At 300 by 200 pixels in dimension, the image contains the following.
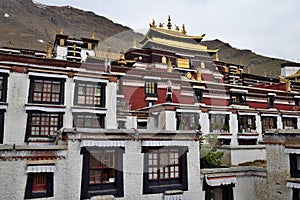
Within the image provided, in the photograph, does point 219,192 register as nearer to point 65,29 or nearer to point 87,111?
point 87,111

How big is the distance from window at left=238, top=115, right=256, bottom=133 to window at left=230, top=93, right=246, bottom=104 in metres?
2.50

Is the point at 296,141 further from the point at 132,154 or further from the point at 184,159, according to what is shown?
the point at 132,154

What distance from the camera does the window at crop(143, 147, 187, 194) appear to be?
39.8ft

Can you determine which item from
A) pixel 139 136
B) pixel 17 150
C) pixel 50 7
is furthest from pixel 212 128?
pixel 50 7

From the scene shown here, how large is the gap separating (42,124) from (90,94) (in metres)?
4.03

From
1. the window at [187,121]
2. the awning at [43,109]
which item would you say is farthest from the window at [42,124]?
the window at [187,121]

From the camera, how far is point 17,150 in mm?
10023

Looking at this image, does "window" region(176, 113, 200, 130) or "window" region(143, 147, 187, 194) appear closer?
"window" region(143, 147, 187, 194)

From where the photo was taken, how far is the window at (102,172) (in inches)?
432

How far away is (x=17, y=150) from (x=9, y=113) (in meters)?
8.63

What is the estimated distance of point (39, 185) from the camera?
34.0ft

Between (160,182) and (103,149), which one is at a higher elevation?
(103,149)

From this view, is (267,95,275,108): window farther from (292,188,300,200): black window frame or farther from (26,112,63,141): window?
(26,112,63,141): window

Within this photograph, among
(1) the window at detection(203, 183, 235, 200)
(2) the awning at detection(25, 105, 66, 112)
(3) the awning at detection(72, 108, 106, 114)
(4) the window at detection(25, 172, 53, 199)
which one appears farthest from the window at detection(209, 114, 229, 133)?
(4) the window at detection(25, 172, 53, 199)
